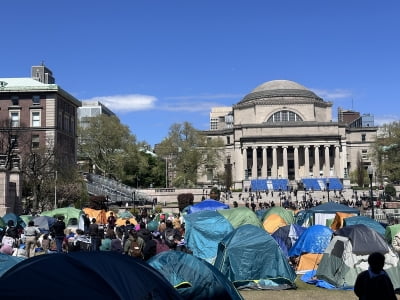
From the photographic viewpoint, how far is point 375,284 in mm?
8297

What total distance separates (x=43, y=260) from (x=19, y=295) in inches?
24.6

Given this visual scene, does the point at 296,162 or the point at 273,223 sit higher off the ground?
the point at 296,162

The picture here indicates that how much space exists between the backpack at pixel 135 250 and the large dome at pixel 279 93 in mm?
100866

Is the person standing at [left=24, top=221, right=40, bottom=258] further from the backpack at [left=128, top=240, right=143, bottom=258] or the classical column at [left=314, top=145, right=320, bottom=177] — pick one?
Result: the classical column at [left=314, top=145, right=320, bottom=177]

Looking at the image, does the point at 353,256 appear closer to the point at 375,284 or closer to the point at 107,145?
the point at 375,284

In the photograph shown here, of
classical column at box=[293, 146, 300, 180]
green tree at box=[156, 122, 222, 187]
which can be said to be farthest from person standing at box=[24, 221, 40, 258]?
classical column at box=[293, 146, 300, 180]

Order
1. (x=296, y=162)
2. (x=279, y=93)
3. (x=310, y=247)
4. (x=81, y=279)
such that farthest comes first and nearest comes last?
(x=279, y=93) → (x=296, y=162) → (x=310, y=247) → (x=81, y=279)

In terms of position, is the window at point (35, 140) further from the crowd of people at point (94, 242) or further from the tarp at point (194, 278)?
the tarp at point (194, 278)

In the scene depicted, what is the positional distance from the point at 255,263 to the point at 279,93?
101813 mm

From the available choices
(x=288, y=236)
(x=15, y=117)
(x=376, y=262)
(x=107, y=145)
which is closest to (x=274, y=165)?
(x=107, y=145)

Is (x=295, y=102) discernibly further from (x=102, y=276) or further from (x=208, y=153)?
(x=102, y=276)

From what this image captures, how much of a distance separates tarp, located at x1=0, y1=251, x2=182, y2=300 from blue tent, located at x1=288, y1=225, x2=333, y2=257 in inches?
529

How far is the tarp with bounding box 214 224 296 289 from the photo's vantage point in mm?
16250

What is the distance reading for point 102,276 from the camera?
6.53 m
